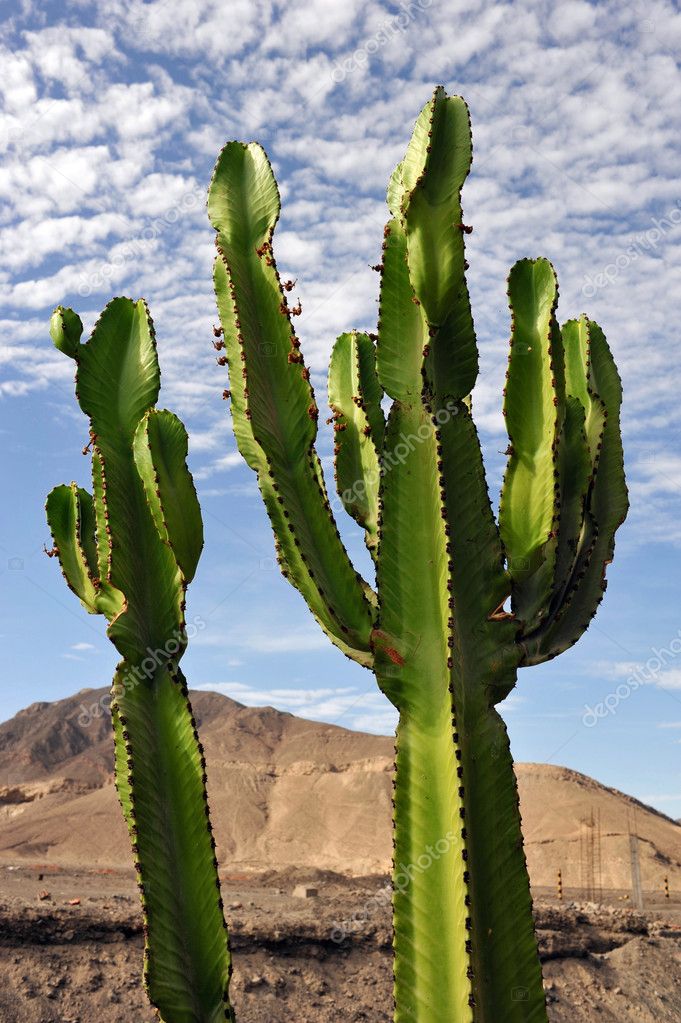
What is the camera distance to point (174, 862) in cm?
427

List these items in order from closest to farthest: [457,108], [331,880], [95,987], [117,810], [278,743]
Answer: [457,108]
[95,987]
[331,880]
[117,810]
[278,743]

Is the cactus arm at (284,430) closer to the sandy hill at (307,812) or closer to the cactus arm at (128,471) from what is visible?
the cactus arm at (128,471)

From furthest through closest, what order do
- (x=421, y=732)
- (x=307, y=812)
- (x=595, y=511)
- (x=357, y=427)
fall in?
(x=307, y=812) < (x=357, y=427) < (x=595, y=511) < (x=421, y=732)

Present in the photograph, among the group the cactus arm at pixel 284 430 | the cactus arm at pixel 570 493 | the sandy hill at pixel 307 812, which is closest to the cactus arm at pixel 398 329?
the cactus arm at pixel 284 430

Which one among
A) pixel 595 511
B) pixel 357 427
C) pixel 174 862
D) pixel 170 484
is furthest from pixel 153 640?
pixel 595 511

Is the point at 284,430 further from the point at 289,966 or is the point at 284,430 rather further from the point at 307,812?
the point at 307,812

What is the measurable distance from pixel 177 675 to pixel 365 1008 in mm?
8541

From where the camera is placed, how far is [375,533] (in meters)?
5.57

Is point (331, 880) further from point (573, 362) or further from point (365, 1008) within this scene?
point (573, 362)

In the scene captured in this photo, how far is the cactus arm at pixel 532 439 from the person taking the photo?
4449mm

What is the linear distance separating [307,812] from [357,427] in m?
41.4

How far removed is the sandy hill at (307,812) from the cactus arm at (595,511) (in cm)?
3176

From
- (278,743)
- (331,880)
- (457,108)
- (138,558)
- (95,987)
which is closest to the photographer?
(457,108)

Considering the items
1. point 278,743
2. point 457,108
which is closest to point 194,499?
point 457,108
